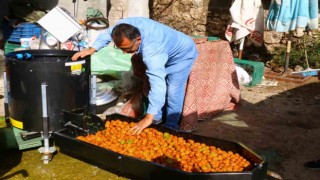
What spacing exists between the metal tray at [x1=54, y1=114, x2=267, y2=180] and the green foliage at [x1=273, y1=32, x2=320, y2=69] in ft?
15.5

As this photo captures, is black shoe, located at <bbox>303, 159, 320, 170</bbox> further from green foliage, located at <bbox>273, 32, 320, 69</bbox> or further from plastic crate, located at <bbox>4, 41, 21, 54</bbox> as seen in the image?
plastic crate, located at <bbox>4, 41, 21, 54</bbox>

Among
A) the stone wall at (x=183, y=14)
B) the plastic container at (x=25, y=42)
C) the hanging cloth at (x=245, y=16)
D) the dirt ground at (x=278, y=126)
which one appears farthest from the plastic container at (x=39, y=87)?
the stone wall at (x=183, y=14)

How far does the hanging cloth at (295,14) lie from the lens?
6.64 m

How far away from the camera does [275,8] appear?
692 centimetres

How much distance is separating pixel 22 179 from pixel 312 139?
10.5 ft

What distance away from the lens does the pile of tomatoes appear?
10.2 ft

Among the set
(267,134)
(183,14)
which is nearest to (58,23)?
(267,134)

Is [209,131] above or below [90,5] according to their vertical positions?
below

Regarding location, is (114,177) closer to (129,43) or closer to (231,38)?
(129,43)

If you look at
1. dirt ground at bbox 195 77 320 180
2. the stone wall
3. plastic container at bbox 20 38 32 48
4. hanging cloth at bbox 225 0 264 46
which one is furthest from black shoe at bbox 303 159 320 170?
the stone wall

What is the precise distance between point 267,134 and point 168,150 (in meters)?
1.69

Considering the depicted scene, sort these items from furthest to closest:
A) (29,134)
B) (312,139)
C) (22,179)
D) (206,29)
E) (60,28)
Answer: (206,29) < (60,28) < (312,139) < (29,134) < (22,179)

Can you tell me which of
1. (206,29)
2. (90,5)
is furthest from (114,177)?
(206,29)

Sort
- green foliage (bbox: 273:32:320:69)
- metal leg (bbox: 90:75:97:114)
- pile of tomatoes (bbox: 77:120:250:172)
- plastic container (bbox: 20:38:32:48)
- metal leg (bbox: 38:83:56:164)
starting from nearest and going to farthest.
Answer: pile of tomatoes (bbox: 77:120:250:172) < metal leg (bbox: 38:83:56:164) < metal leg (bbox: 90:75:97:114) < plastic container (bbox: 20:38:32:48) < green foliage (bbox: 273:32:320:69)
